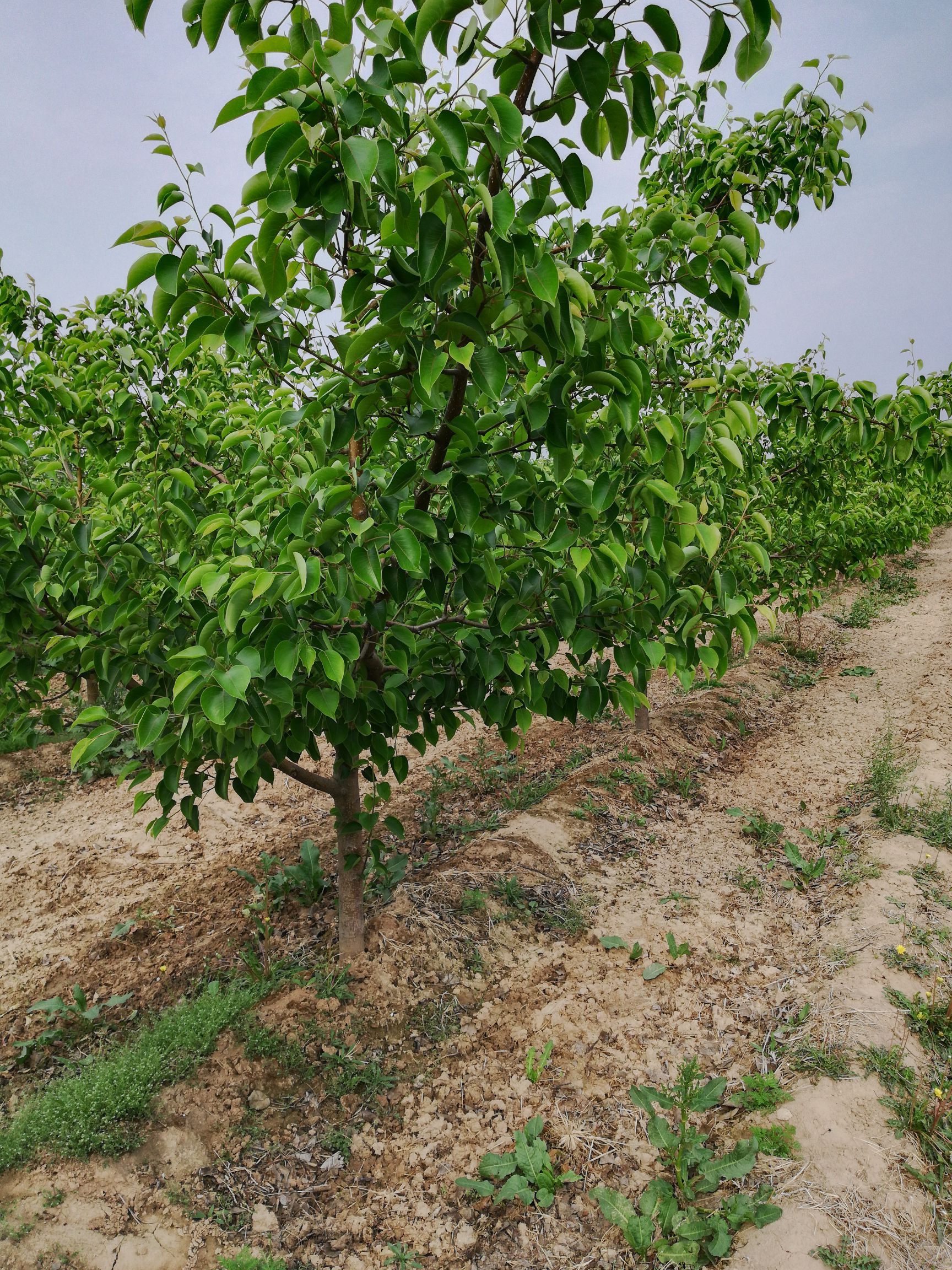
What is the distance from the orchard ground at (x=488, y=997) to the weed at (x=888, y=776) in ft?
0.34

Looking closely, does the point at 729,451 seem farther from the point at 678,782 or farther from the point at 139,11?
the point at 678,782

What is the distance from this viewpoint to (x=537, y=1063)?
2.97m

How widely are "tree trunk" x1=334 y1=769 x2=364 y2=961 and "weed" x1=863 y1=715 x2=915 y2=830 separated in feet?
10.4

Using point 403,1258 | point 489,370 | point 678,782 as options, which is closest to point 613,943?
point 403,1258

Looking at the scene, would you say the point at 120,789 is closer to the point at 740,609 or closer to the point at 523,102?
the point at 740,609

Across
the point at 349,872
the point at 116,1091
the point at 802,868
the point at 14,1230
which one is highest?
the point at 349,872

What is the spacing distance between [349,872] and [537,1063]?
1.09 metres

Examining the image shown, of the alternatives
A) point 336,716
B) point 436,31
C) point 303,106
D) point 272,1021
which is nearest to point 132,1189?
point 272,1021

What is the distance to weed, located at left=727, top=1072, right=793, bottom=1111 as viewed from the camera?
8.64 feet

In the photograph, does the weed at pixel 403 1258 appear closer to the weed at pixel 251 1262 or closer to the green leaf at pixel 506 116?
the weed at pixel 251 1262

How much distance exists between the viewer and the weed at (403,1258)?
2.30m

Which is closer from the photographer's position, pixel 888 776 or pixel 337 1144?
pixel 337 1144

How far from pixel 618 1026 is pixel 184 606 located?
7.96ft

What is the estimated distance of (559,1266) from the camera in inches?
88.7
